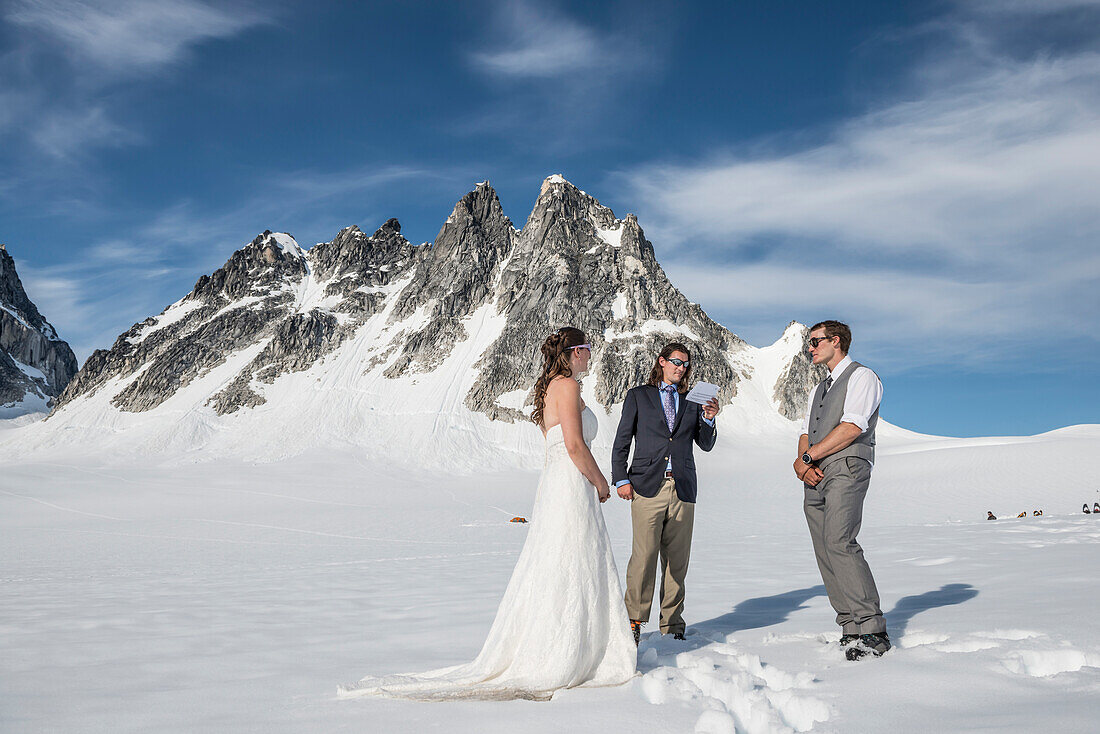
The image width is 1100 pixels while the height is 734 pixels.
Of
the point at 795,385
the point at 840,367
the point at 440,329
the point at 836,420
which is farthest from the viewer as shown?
the point at 440,329

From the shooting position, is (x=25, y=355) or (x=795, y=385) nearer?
(x=795, y=385)

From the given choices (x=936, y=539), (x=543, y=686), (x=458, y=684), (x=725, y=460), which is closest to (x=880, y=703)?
(x=543, y=686)

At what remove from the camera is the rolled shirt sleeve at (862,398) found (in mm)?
5102

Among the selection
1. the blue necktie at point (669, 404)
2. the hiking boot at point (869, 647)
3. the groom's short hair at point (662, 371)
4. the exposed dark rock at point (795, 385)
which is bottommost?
the hiking boot at point (869, 647)

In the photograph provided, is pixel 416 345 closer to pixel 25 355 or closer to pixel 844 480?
pixel 844 480

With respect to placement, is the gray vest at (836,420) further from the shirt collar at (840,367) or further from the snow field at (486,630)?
the snow field at (486,630)

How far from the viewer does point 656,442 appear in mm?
5816

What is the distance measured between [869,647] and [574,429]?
106 inches

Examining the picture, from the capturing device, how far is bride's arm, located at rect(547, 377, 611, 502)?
15.7 ft

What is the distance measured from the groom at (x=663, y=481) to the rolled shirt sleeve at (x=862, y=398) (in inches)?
43.6

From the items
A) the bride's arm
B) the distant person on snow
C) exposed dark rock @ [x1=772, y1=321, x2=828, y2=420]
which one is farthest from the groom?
exposed dark rock @ [x1=772, y1=321, x2=828, y2=420]

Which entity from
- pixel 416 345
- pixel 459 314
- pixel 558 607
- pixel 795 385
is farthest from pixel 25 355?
pixel 558 607

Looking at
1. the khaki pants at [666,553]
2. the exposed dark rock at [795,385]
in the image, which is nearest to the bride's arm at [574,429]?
the khaki pants at [666,553]

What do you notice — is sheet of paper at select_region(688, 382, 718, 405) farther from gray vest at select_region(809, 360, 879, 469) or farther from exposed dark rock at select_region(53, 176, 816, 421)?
exposed dark rock at select_region(53, 176, 816, 421)
